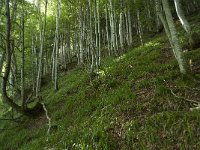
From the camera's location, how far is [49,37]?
1010 inches

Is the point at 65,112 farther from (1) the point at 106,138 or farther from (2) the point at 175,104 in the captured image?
(2) the point at 175,104

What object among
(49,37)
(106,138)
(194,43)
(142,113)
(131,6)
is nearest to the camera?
(106,138)

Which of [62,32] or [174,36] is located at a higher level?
[62,32]

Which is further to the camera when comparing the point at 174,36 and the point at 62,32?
the point at 62,32

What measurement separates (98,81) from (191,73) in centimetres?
395

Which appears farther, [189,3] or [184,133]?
[189,3]

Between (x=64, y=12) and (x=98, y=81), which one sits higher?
(x=64, y=12)

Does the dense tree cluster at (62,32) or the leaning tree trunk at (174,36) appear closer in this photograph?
the leaning tree trunk at (174,36)

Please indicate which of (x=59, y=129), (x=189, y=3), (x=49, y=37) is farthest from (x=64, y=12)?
(x=189, y=3)

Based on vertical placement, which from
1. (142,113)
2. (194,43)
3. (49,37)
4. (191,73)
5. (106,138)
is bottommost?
(106,138)

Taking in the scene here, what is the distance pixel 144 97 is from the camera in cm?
725

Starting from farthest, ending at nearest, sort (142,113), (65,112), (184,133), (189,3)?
(189,3)
(65,112)
(142,113)
(184,133)

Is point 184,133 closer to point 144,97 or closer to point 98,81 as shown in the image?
point 144,97

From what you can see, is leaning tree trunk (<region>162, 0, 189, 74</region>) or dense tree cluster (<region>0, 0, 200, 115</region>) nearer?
leaning tree trunk (<region>162, 0, 189, 74</region>)
